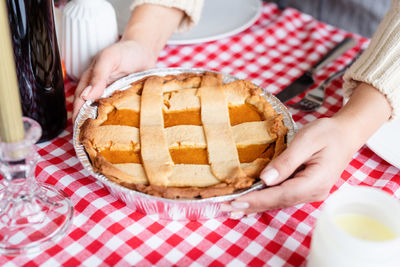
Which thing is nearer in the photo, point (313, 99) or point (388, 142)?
point (388, 142)

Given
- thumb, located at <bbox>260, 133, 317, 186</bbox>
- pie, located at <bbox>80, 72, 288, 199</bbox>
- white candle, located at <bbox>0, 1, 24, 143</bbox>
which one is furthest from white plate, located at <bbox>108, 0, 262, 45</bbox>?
white candle, located at <bbox>0, 1, 24, 143</bbox>

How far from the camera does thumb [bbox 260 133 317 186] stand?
83 centimetres

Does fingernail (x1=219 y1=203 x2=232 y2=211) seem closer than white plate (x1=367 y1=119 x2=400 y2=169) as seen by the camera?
Yes

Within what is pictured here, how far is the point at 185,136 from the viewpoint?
979 mm

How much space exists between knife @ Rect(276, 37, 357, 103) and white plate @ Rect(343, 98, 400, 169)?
269 millimetres

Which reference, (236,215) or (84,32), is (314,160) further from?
(84,32)

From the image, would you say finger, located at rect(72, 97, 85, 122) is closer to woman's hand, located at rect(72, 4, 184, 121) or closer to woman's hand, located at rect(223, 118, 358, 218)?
woman's hand, located at rect(72, 4, 184, 121)

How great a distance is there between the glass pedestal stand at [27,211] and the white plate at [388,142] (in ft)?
2.32

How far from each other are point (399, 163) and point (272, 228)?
360 millimetres

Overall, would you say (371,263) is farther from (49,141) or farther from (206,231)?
(49,141)

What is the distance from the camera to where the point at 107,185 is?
0.84m

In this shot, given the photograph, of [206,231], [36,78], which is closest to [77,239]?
[206,231]

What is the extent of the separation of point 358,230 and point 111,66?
28.3 inches

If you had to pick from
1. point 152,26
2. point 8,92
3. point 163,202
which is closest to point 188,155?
point 163,202
